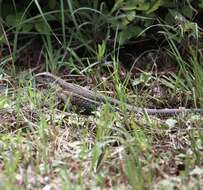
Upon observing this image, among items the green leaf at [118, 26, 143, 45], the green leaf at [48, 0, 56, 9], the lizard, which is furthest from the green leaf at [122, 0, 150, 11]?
the lizard

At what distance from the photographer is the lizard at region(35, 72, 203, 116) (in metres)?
2.91

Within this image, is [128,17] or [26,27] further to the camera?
[26,27]

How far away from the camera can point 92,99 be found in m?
3.12

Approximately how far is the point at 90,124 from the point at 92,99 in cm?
29

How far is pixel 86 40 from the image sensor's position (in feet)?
12.3

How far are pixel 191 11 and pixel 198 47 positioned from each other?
0.74 feet

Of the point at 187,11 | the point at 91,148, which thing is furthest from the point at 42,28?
the point at 91,148

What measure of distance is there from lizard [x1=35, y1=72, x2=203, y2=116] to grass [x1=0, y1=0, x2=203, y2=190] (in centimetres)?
5

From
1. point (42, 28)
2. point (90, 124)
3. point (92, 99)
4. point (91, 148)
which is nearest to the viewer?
point (91, 148)

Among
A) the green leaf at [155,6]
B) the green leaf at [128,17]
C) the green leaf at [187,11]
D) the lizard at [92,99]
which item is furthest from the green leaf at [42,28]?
the green leaf at [187,11]

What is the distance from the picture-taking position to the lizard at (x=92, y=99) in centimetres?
291

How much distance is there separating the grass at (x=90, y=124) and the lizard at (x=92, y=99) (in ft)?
0.16

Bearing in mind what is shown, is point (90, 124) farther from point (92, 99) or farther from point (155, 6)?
point (155, 6)

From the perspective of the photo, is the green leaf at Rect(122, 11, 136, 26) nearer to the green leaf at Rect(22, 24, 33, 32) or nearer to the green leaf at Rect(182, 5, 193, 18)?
the green leaf at Rect(182, 5, 193, 18)
